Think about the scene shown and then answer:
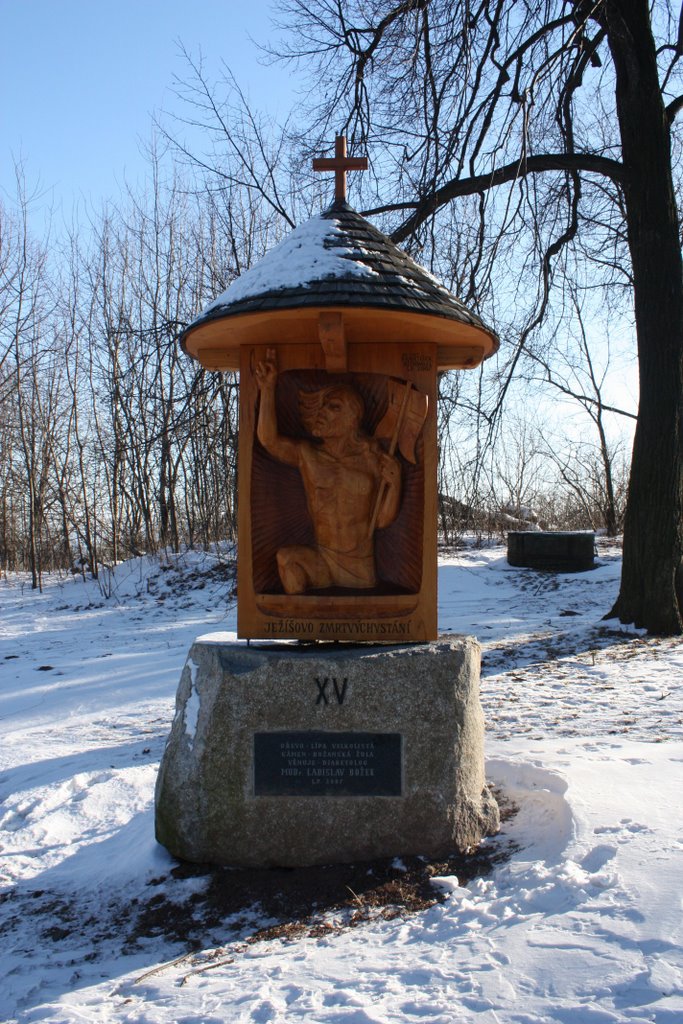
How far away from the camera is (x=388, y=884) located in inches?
124

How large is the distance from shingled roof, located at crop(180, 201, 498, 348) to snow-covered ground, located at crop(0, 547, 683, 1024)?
2.20 metres

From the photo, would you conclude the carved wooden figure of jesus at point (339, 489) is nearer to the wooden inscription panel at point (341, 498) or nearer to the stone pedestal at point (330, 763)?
the wooden inscription panel at point (341, 498)

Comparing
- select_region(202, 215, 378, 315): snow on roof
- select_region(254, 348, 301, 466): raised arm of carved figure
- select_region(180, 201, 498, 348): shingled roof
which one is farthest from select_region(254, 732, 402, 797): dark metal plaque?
select_region(202, 215, 378, 315): snow on roof

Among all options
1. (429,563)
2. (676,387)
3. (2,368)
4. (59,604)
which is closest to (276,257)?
(429,563)

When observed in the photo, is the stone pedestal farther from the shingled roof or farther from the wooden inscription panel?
the shingled roof

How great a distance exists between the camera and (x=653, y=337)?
768 centimetres

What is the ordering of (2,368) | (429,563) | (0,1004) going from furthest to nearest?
(2,368)
(429,563)
(0,1004)

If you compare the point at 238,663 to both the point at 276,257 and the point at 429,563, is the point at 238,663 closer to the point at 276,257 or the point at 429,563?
the point at 429,563

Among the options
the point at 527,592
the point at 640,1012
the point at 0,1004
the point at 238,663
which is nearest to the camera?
the point at 640,1012

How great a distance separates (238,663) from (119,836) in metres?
1.16

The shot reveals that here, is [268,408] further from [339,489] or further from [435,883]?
[435,883]

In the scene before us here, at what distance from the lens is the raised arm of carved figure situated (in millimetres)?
3740

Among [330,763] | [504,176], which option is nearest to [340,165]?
[330,763]

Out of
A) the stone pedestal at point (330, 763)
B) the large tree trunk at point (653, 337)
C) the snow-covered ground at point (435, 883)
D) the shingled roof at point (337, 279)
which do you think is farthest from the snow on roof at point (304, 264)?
the large tree trunk at point (653, 337)
